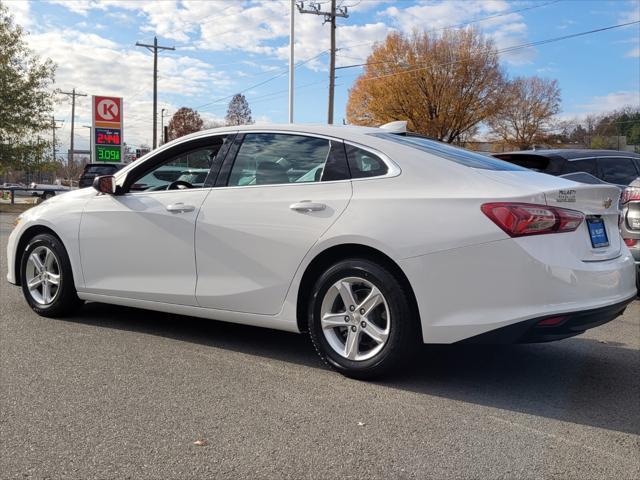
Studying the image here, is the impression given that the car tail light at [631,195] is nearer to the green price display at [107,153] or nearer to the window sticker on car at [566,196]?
the window sticker on car at [566,196]

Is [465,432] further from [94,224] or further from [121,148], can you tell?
[121,148]

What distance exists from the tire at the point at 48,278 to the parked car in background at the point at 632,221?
5.17 m

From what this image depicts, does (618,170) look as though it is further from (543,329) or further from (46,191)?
(46,191)

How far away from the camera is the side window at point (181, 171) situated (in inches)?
185

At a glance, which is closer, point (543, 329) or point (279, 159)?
point (543, 329)

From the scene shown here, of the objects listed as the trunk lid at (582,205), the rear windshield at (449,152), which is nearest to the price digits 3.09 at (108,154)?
the rear windshield at (449,152)

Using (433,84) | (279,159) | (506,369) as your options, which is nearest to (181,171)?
(279,159)

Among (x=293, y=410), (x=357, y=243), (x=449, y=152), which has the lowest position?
(x=293, y=410)

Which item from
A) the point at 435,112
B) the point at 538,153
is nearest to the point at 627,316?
the point at 538,153

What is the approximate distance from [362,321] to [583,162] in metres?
5.38

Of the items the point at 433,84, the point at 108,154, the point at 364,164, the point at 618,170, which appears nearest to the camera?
the point at 364,164

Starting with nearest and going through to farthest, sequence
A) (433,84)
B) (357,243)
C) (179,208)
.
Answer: (357,243), (179,208), (433,84)

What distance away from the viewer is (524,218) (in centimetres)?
338

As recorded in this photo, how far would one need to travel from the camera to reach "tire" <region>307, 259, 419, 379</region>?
3.64 m
